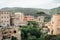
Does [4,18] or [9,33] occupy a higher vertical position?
[4,18]

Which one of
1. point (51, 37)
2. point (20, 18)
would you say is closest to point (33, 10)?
A: point (20, 18)

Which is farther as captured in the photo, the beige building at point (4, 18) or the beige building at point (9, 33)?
the beige building at point (4, 18)

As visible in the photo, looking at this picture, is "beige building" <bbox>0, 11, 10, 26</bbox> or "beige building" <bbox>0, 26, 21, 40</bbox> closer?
"beige building" <bbox>0, 26, 21, 40</bbox>

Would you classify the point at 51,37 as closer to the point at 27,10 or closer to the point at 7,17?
the point at 7,17

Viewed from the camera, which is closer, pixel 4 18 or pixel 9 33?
pixel 9 33

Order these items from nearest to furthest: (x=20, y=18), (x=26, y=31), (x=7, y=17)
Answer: (x=26, y=31), (x=7, y=17), (x=20, y=18)

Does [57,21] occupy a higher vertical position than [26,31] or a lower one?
higher

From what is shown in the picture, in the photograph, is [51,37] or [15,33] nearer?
[51,37]

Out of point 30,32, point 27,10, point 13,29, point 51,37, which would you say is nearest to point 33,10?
point 27,10

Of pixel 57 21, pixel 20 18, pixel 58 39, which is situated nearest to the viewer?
pixel 58 39

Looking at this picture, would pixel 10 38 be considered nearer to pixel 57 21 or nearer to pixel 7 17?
pixel 57 21
